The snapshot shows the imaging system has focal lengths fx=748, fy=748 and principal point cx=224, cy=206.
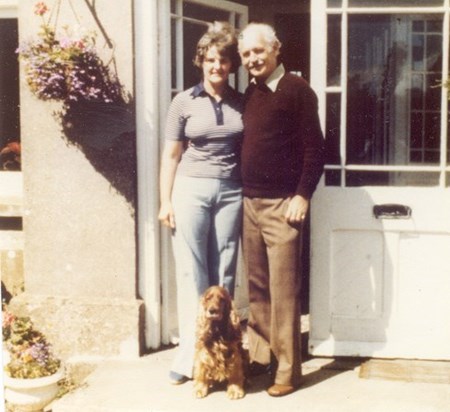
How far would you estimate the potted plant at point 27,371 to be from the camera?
4613mm

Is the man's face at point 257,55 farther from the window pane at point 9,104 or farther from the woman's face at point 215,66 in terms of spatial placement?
the window pane at point 9,104

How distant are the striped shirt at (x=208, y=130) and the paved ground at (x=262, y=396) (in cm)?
128

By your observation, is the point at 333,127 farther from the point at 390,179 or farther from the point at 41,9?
the point at 41,9

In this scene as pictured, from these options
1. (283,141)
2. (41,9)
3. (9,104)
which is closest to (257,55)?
(283,141)

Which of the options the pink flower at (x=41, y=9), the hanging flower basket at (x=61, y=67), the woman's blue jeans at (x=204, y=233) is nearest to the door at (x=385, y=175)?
the woman's blue jeans at (x=204, y=233)

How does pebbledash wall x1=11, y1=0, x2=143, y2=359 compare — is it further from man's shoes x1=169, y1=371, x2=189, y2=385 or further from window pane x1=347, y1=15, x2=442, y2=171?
window pane x1=347, y1=15, x2=442, y2=171

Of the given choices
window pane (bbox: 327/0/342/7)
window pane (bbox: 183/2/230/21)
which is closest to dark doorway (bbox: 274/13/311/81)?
window pane (bbox: 183/2/230/21)

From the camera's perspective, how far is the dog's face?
13.2ft

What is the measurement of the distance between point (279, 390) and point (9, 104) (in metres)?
2.83

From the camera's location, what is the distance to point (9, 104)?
17.7 ft

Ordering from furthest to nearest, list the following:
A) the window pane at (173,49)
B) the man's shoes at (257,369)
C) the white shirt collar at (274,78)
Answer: the window pane at (173,49) < the man's shoes at (257,369) < the white shirt collar at (274,78)

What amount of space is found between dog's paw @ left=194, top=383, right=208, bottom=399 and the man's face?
177 cm

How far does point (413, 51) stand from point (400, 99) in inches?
12.1

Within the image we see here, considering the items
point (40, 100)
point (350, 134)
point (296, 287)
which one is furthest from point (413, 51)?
point (40, 100)
